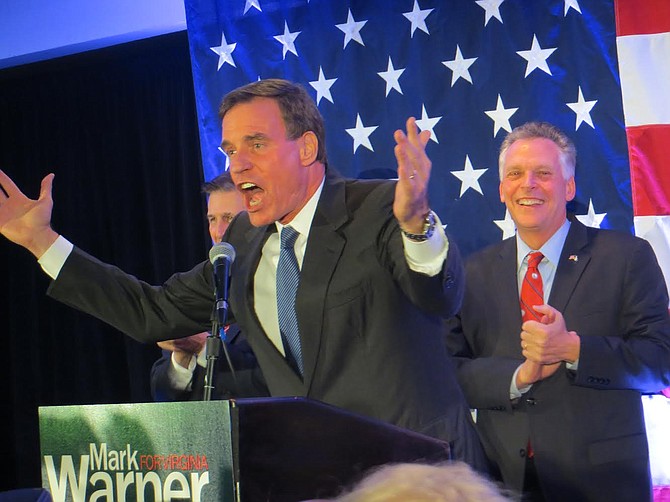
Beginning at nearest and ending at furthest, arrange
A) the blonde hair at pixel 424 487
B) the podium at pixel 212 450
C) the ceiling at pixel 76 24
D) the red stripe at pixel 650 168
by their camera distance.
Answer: the blonde hair at pixel 424 487
the podium at pixel 212 450
the red stripe at pixel 650 168
the ceiling at pixel 76 24

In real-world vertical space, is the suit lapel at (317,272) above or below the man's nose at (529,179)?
below

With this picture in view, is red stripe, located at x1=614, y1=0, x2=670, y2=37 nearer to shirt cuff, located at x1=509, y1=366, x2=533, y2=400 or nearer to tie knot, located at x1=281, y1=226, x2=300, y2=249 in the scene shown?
shirt cuff, located at x1=509, y1=366, x2=533, y2=400

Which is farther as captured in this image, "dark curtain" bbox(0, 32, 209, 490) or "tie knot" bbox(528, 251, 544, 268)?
"dark curtain" bbox(0, 32, 209, 490)

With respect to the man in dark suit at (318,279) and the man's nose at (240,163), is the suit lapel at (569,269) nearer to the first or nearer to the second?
the man in dark suit at (318,279)

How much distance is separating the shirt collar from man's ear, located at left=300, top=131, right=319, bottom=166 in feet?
3.22

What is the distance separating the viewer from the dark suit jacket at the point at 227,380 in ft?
10.5

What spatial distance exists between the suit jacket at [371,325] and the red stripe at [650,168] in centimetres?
165

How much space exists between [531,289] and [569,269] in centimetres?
15

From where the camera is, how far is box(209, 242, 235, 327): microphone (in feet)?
6.33

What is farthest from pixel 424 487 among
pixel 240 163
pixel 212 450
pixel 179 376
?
pixel 179 376

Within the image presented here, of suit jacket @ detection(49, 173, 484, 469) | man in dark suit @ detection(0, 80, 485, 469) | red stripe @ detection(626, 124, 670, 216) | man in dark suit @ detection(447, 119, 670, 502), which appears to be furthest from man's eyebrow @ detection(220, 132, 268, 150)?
red stripe @ detection(626, 124, 670, 216)

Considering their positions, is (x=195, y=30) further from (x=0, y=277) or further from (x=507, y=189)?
(x=0, y=277)

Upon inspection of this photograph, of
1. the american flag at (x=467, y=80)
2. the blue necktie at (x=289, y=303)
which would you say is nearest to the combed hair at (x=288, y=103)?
the blue necktie at (x=289, y=303)

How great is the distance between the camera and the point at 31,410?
546 cm
